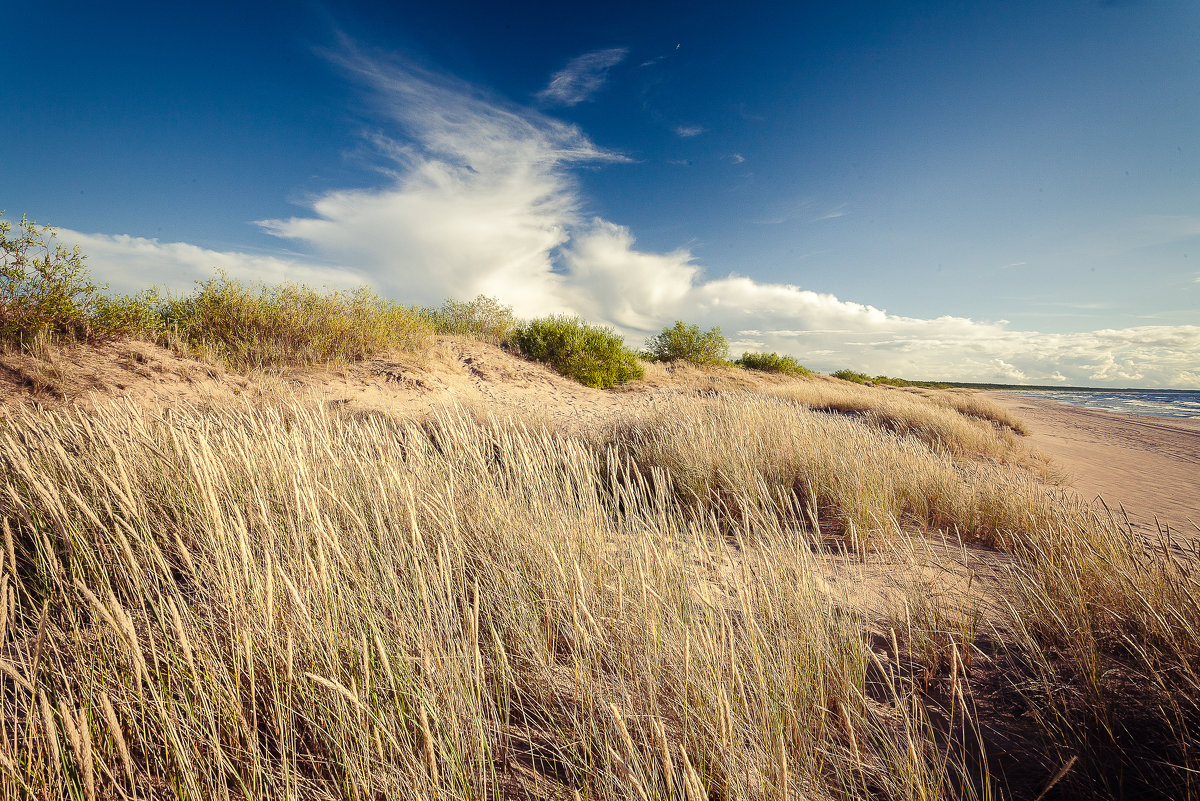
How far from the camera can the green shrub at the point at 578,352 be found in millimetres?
14031

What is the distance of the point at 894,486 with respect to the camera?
175 inches

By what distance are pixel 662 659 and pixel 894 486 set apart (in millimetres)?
3859

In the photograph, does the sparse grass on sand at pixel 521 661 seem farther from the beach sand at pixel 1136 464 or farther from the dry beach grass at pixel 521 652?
the beach sand at pixel 1136 464

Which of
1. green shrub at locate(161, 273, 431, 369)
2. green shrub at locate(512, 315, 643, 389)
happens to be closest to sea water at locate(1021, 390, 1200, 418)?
green shrub at locate(512, 315, 643, 389)

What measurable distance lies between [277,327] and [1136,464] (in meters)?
17.5

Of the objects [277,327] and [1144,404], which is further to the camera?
[1144,404]

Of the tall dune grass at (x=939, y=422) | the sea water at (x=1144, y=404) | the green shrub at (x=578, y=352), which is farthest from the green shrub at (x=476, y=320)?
the sea water at (x=1144, y=404)

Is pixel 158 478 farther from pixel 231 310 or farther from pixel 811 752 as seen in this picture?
pixel 231 310

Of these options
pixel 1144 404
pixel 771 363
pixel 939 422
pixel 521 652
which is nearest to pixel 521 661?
pixel 521 652

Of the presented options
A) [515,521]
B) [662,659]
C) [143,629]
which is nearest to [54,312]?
[143,629]

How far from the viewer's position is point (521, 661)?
1838 mm

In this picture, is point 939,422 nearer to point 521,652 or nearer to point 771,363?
point 521,652

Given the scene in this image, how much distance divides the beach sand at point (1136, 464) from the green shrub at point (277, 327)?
11475mm

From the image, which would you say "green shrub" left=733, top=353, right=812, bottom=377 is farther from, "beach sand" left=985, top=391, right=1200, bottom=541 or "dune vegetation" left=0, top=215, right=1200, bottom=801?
"dune vegetation" left=0, top=215, right=1200, bottom=801
